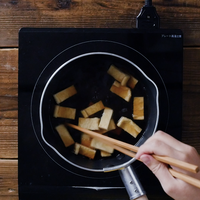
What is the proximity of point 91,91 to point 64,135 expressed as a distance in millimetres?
122

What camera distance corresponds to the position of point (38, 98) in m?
0.67

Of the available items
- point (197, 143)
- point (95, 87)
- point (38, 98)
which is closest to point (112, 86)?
point (95, 87)

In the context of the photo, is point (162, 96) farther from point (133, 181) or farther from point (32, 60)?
point (32, 60)

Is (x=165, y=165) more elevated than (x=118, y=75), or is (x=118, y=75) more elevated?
(x=118, y=75)

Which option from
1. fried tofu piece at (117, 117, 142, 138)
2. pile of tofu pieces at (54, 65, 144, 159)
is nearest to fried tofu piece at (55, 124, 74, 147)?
pile of tofu pieces at (54, 65, 144, 159)

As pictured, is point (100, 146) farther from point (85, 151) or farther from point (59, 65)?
point (59, 65)

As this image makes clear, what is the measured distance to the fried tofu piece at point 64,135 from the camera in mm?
687

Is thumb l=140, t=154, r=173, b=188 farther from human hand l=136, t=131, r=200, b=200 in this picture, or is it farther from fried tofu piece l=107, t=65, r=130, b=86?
fried tofu piece l=107, t=65, r=130, b=86

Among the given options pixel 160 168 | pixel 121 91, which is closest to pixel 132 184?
pixel 160 168

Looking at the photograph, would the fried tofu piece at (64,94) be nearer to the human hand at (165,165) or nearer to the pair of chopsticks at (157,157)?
the pair of chopsticks at (157,157)

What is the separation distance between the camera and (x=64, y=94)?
682 mm

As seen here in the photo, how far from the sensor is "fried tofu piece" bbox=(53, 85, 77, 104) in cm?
68

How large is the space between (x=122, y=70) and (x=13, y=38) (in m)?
0.30

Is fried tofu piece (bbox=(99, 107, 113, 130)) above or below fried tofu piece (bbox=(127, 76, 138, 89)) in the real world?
below
